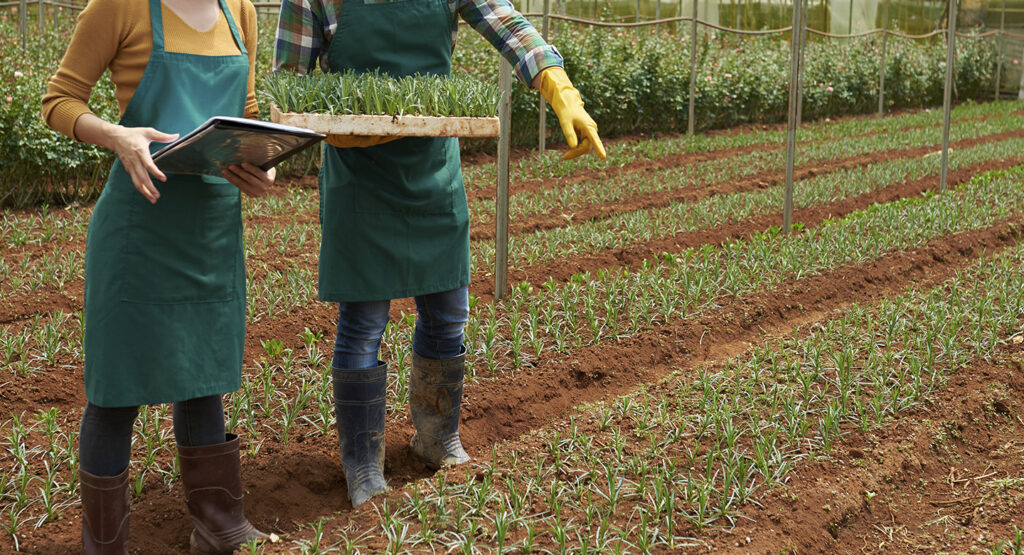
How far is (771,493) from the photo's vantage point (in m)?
2.56

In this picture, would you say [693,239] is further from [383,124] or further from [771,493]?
[383,124]

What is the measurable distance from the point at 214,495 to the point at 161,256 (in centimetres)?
62

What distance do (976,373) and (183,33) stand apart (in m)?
2.98

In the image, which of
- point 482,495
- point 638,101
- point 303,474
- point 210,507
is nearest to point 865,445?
point 482,495

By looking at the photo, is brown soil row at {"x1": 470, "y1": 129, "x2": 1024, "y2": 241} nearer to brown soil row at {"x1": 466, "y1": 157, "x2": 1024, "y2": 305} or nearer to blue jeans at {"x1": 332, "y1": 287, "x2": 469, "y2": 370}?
brown soil row at {"x1": 466, "y1": 157, "x2": 1024, "y2": 305}

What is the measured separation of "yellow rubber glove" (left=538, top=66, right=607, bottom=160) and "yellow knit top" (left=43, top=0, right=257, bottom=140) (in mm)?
866

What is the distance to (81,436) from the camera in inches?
84.3

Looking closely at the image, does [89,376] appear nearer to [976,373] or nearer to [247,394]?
[247,394]

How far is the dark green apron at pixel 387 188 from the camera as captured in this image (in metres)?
2.44

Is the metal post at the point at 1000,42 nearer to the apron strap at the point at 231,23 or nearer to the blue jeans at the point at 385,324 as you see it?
the blue jeans at the point at 385,324

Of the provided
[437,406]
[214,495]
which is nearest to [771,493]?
[437,406]

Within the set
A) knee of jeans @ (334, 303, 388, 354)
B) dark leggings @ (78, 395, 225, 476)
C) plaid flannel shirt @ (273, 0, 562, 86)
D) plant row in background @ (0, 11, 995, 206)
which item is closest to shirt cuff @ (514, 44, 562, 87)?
plaid flannel shirt @ (273, 0, 562, 86)

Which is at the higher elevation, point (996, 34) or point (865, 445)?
point (996, 34)

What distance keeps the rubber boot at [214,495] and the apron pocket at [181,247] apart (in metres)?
0.39
